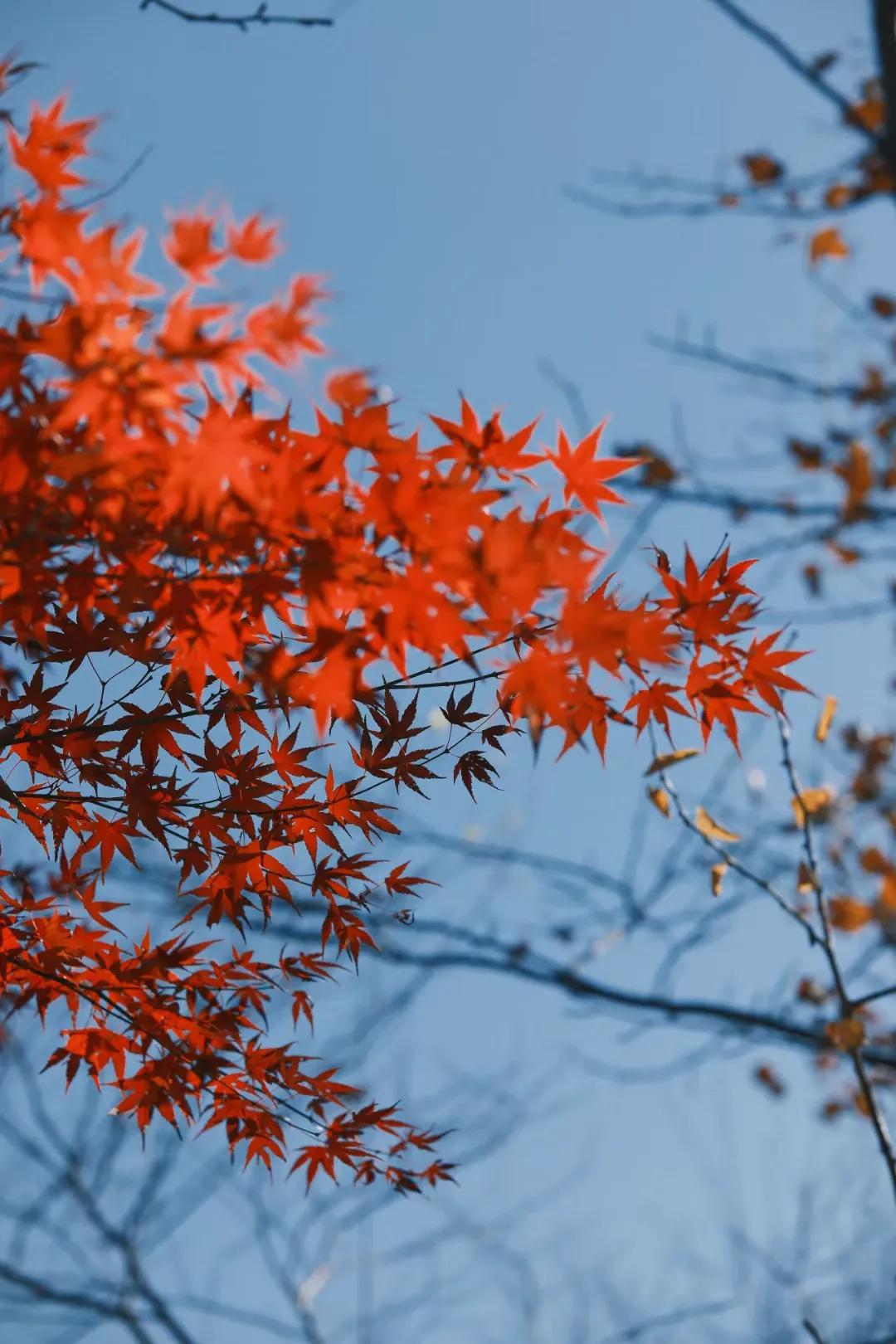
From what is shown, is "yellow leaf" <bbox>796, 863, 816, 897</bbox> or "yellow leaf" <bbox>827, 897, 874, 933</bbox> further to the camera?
"yellow leaf" <bbox>827, 897, 874, 933</bbox>

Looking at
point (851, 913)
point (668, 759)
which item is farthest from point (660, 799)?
point (851, 913)

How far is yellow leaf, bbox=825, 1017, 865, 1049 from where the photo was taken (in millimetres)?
2895

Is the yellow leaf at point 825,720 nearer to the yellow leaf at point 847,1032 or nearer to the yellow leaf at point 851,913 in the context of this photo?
the yellow leaf at point 847,1032

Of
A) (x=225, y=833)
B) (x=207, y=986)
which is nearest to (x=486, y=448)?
(x=225, y=833)

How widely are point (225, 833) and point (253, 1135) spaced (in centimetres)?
87

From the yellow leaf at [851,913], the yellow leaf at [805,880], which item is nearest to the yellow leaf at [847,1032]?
the yellow leaf at [805,880]

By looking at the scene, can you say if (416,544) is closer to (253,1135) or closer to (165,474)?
(165,474)

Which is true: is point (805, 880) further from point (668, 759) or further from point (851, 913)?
point (851, 913)

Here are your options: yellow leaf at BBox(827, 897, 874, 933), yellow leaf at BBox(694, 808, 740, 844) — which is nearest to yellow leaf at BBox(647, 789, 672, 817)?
yellow leaf at BBox(694, 808, 740, 844)

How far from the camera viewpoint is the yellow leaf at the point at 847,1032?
2895mm

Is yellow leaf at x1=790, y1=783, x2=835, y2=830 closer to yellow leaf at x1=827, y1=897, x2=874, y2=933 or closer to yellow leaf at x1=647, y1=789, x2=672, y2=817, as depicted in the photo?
yellow leaf at x1=647, y1=789, x2=672, y2=817

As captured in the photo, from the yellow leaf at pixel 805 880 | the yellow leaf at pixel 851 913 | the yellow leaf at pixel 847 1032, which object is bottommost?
the yellow leaf at pixel 847 1032

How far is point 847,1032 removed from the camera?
2904 mm

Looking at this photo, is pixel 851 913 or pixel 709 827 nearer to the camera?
pixel 709 827
